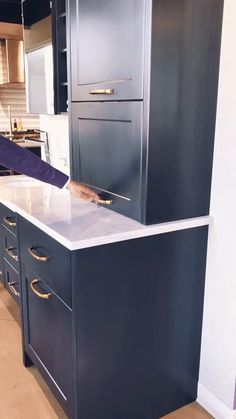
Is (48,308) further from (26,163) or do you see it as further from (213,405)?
(213,405)

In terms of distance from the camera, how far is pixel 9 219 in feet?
7.58

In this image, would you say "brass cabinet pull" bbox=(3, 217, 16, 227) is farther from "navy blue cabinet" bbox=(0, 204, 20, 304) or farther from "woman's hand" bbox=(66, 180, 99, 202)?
"woman's hand" bbox=(66, 180, 99, 202)

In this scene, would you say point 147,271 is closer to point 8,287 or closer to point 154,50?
point 154,50

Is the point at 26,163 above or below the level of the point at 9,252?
above

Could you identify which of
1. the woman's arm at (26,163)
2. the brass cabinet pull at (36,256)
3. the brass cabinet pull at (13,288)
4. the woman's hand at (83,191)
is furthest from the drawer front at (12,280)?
the woman's arm at (26,163)

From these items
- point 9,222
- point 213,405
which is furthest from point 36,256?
point 213,405

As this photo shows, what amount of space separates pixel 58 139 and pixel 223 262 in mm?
1585

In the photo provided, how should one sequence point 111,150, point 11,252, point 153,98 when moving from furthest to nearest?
point 11,252
point 111,150
point 153,98

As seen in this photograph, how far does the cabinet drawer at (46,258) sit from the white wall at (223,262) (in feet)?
2.09

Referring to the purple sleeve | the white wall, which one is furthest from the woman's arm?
the white wall

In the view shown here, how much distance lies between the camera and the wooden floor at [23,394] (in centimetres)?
178

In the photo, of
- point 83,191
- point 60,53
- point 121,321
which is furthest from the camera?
point 60,53

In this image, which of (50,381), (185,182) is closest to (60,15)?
(185,182)

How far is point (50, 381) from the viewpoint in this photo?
174 centimetres
